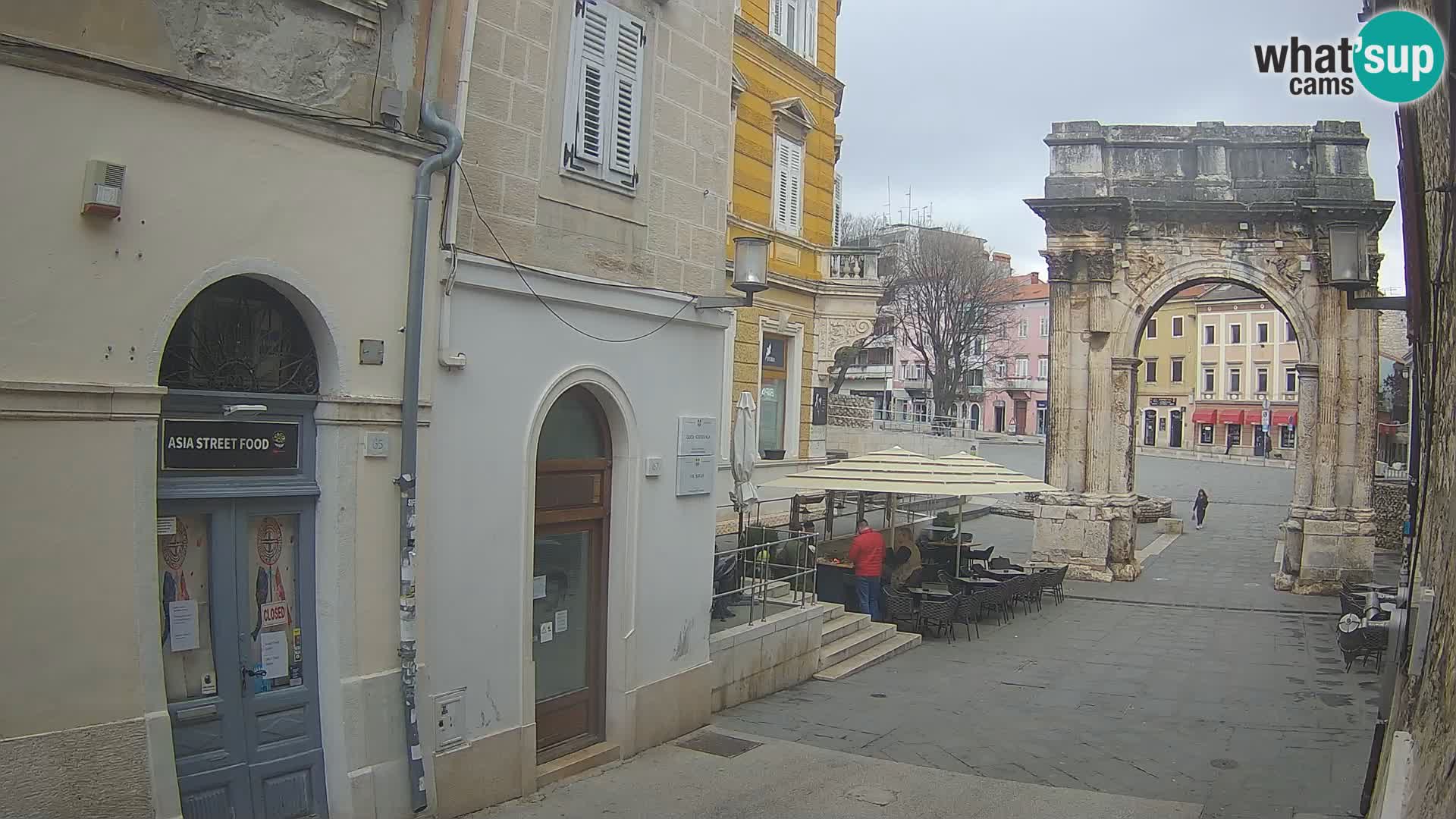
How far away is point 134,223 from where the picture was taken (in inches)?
222

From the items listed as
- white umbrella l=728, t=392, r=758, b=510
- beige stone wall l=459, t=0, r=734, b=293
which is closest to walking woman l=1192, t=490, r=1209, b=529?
white umbrella l=728, t=392, r=758, b=510

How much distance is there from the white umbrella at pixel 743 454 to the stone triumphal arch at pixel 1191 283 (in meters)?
11.1

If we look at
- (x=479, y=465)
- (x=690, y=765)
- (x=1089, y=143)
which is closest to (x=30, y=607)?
(x=479, y=465)

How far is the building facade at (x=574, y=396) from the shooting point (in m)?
7.61

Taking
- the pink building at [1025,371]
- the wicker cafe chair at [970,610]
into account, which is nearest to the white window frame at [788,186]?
the wicker cafe chair at [970,610]

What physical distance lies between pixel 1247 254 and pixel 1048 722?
15.4 meters

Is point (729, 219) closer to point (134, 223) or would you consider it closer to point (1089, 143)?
point (1089, 143)

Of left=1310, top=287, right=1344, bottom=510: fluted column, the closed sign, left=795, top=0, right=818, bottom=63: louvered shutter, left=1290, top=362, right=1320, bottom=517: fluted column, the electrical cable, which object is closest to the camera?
the closed sign

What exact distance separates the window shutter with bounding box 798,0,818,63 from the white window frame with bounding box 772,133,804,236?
1868 millimetres

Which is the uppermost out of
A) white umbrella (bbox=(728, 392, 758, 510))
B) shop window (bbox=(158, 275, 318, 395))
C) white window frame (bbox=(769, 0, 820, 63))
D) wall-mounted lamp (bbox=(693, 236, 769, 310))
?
white window frame (bbox=(769, 0, 820, 63))

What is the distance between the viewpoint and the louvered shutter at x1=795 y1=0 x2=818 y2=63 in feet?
68.2

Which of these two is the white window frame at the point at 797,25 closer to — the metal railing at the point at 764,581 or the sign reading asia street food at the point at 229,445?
the metal railing at the point at 764,581

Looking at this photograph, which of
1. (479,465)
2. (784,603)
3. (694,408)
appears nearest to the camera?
(479,465)

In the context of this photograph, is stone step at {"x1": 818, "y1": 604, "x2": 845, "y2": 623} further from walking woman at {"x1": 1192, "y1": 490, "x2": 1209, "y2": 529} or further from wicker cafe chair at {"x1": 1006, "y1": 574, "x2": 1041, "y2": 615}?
walking woman at {"x1": 1192, "y1": 490, "x2": 1209, "y2": 529}
